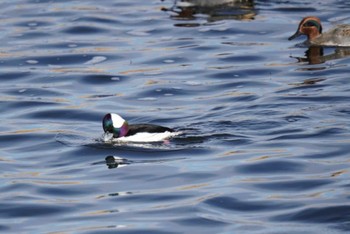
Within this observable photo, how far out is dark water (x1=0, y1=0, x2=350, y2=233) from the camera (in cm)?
1218

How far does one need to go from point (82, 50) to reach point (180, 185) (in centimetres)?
856

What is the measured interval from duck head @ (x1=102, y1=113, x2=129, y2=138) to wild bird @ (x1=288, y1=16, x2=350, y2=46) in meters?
6.58

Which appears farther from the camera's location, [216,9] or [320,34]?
[216,9]


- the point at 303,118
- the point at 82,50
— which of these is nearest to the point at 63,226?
the point at 303,118

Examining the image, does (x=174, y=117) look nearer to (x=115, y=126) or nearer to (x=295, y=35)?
(x=115, y=126)

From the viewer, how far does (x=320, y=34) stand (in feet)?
69.3

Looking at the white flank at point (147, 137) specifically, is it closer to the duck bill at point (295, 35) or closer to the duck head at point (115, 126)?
the duck head at point (115, 126)

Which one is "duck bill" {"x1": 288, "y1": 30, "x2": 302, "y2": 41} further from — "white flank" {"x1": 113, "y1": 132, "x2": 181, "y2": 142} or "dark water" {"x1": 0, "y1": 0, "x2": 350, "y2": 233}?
"white flank" {"x1": 113, "y1": 132, "x2": 181, "y2": 142}

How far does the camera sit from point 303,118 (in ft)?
51.8

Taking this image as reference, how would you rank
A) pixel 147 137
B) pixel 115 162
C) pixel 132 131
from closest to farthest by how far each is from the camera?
pixel 115 162 → pixel 147 137 → pixel 132 131

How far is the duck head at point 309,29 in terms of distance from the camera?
2094 centimetres

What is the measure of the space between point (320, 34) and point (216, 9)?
369cm

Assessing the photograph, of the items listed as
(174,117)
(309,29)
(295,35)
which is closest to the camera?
(174,117)

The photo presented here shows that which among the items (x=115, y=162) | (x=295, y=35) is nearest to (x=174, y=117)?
(x=115, y=162)
